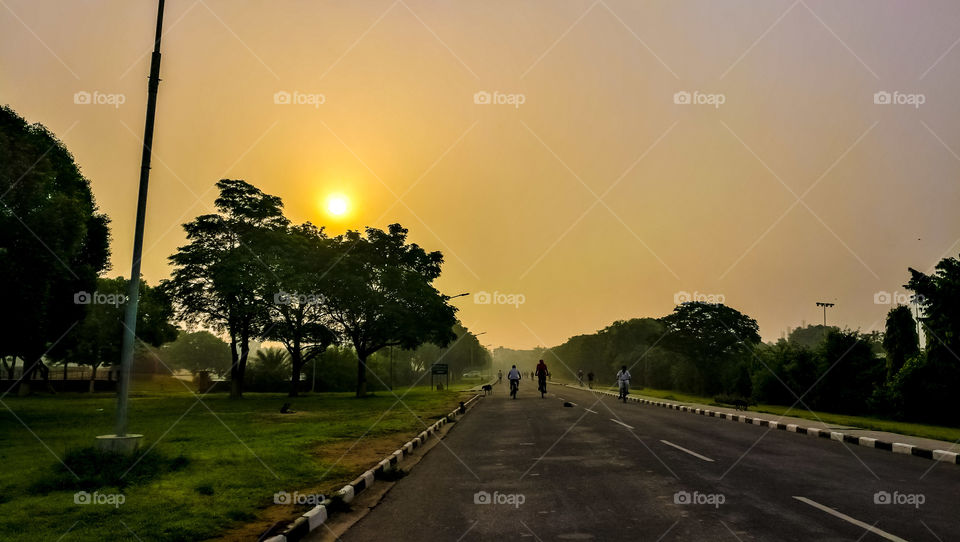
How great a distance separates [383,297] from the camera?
139 ft

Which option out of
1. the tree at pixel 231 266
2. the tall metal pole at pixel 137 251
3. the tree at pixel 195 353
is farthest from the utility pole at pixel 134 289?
the tree at pixel 195 353

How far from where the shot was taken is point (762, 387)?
1547 inches

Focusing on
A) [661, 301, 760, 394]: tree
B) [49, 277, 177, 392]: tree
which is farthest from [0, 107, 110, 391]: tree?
[661, 301, 760, 394]: tree

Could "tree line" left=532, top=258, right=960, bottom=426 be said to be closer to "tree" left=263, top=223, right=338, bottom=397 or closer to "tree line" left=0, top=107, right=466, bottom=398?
"tree line" left=0, top=107, right=466, bottom=398

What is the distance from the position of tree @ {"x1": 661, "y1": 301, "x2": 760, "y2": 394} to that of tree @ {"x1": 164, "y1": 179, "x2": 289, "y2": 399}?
49.1 metres

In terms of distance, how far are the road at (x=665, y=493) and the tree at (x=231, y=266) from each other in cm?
2436

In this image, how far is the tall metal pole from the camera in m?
11.0

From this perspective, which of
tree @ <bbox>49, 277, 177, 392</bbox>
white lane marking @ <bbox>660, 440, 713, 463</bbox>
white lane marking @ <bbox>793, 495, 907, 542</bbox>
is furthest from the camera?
tree @ <bbox>49, 277, 177, 392</bbox>

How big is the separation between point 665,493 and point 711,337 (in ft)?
215

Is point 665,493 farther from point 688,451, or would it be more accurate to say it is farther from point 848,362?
point 848,362

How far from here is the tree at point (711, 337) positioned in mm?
67688

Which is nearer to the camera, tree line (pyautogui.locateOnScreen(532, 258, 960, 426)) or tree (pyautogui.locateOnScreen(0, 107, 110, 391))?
tree (pyautogui.locateOnScreen(0, 107, 110, 391))

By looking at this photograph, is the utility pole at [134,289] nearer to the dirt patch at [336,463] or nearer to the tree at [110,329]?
the dirt patch at [336,463]

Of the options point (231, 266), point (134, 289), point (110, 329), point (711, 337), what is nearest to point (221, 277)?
point (231, 266)
